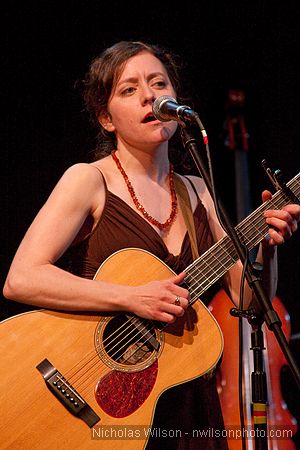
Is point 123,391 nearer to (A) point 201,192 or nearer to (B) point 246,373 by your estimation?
(A) point 201,192

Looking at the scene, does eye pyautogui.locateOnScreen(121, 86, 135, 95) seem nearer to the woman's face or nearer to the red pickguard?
the woman's face

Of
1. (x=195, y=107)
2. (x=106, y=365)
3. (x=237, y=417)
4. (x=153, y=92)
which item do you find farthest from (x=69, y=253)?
(x=195, y=107)

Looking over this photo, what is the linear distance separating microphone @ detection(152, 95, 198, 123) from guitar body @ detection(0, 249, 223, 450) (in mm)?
496

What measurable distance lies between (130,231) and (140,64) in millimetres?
713

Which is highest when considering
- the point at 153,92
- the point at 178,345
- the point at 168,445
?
the point at 153,92

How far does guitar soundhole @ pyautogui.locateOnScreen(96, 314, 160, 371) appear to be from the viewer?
223 cm

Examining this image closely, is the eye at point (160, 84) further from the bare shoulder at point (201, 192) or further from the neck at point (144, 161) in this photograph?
the bare shoulder at point (201, 192)

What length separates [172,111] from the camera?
2.20 m

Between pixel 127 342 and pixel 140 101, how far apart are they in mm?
948

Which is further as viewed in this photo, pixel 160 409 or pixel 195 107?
pixel 195 107

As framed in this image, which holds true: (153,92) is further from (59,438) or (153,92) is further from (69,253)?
(59,438)

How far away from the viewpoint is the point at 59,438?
6.89 feet

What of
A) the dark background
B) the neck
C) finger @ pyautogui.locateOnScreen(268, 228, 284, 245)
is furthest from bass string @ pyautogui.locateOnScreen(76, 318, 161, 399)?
the dark background

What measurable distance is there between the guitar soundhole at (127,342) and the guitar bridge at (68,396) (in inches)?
6.0
